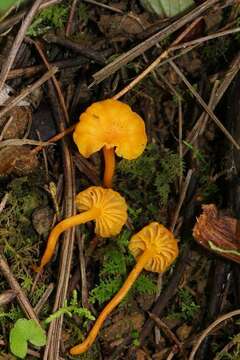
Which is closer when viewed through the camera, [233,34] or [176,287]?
[176,287]

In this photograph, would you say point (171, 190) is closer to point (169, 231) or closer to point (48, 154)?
point (169, 231)

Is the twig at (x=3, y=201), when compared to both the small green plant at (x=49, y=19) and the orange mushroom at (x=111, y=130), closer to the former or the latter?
the orange mushroom at (x=111, y=130)

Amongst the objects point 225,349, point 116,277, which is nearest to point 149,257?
point 116,277

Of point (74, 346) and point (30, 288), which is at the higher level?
point (30, 288)

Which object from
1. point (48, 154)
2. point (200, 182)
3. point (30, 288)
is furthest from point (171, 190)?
point (30, 288)

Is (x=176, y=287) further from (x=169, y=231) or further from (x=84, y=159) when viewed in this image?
(x=84, y=159)

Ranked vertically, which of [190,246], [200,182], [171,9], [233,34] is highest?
[171,9]

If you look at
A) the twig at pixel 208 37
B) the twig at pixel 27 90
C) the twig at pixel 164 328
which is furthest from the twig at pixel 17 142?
the twig at pixel 164 328
